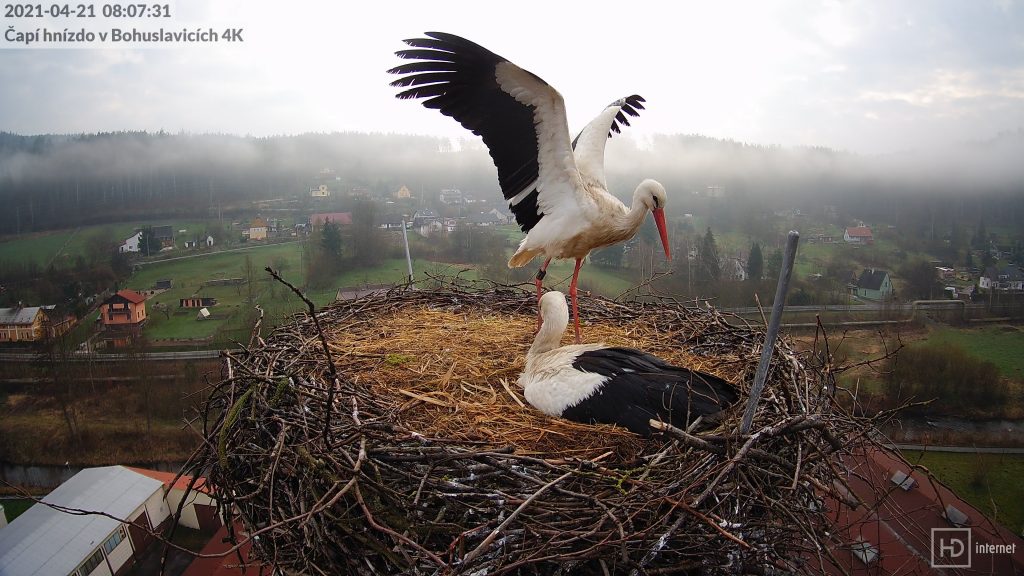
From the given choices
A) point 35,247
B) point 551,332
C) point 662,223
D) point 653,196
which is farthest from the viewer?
point 35,247

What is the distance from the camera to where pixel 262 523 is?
2297 millimetres

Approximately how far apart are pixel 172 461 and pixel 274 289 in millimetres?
4128

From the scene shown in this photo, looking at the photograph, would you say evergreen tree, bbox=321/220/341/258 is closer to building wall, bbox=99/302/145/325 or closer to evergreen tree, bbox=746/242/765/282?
building wall, bbox=99/302/145/325

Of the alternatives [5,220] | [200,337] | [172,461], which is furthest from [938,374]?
[5,220]

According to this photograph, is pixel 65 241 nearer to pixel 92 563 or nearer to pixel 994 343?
pixel 92 563

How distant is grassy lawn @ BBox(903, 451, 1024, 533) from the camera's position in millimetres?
5566

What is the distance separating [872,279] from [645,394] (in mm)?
10254

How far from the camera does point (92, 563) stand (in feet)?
Result: 21.3

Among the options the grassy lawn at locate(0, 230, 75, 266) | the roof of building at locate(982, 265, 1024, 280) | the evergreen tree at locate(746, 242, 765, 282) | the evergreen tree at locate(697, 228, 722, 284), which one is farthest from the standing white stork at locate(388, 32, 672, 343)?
the grassy lawn at locate(0, 230, 75, 266)

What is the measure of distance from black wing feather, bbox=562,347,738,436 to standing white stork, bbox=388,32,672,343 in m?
1.25

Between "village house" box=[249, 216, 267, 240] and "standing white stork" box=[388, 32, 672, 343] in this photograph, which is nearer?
"standing white stork" box=[388, 32, 672, 343]

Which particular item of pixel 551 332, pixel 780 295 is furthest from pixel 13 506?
pixel 780 295

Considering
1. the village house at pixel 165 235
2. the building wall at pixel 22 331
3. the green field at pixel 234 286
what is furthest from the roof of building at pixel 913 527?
the building wall at pixel 22 331

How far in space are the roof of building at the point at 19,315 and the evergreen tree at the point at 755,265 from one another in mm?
14049
